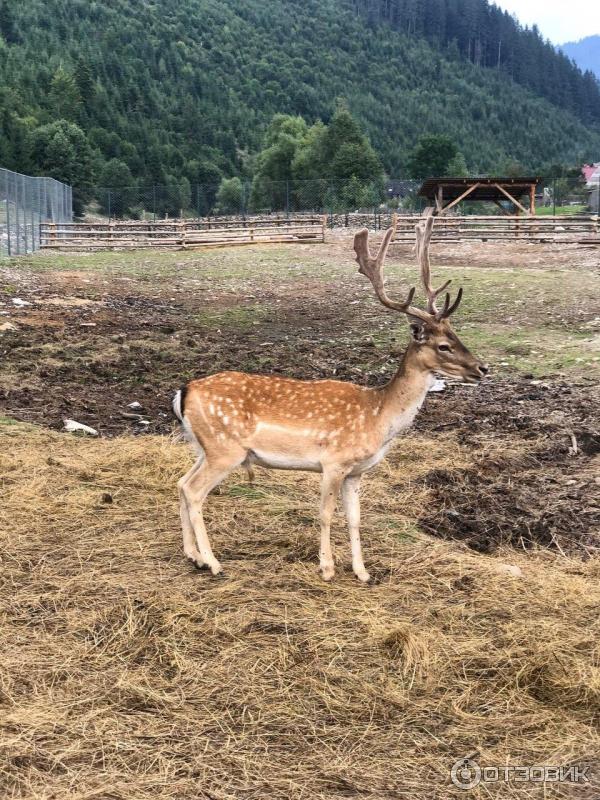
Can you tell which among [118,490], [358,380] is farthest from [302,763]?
[358,380]

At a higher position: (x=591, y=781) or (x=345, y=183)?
(x=345, y=183)

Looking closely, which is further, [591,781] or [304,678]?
[304,678]

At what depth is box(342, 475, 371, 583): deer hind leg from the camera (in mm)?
5871

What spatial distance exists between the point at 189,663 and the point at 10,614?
1.21m

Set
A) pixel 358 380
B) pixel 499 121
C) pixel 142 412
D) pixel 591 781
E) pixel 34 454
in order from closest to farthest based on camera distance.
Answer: pixel 591 781, pixel 34 454, pixel 142 412, pixel 358 380, pixel 499 121

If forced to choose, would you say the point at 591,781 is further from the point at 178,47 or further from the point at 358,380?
the point at 178,47

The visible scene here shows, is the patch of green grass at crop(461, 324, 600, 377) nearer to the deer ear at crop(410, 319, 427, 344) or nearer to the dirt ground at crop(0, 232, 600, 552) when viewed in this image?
the dirt ground at crop(0, 232, 600, 552)

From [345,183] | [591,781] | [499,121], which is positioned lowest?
[591,781]

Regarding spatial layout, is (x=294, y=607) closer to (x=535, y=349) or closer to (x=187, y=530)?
(x=187, y=530)

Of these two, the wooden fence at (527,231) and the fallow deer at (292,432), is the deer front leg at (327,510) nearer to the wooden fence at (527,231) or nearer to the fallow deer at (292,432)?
the fallow deer at (292,432)

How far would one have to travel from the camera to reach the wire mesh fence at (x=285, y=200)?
56875 mm

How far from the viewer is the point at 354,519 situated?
600cm

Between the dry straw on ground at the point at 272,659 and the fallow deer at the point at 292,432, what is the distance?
369 mm

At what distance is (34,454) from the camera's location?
805 centimetres
